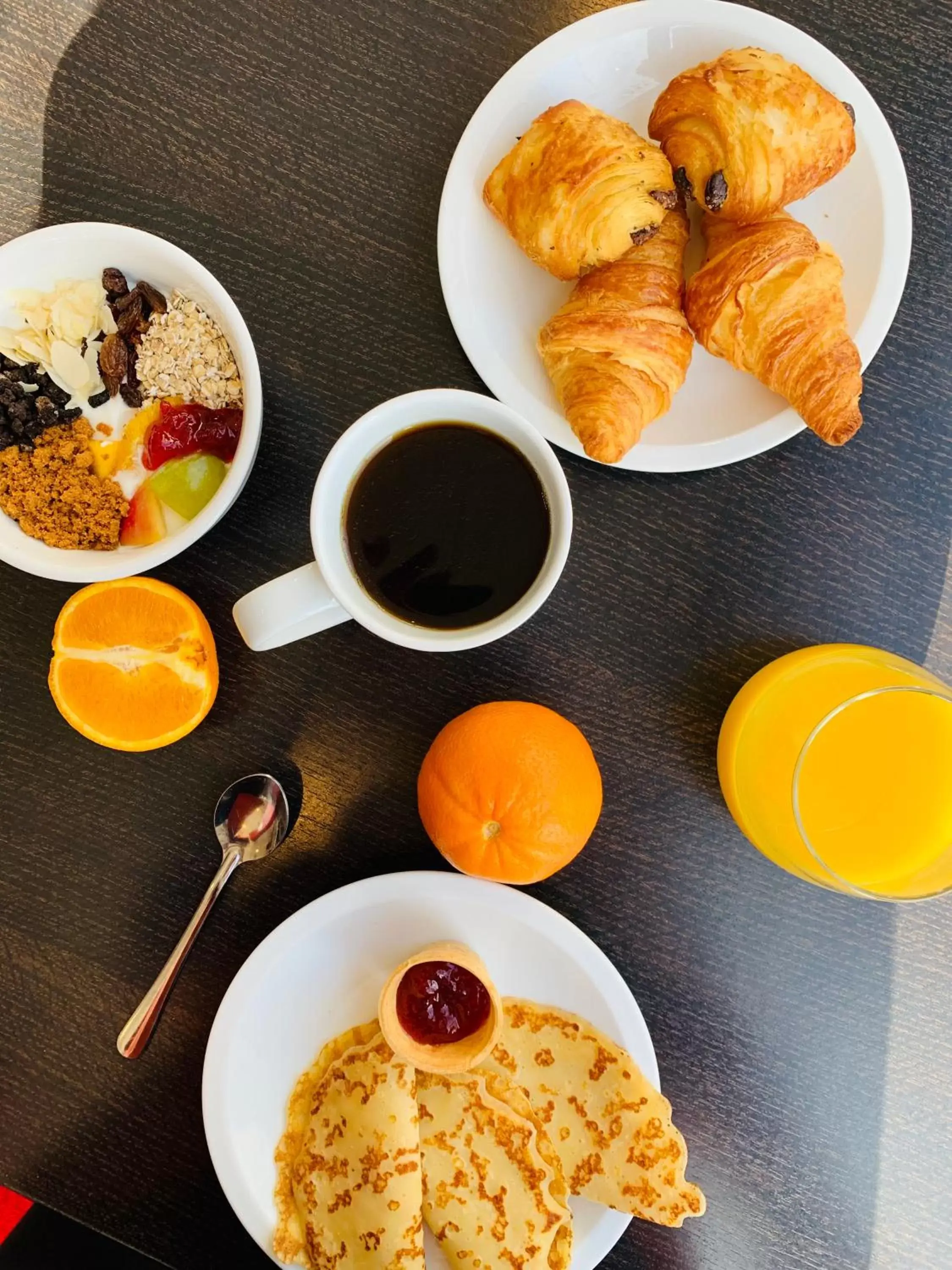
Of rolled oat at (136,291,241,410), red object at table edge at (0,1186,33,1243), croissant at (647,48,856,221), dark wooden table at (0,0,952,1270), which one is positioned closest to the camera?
croissant at (647,48,856,221)

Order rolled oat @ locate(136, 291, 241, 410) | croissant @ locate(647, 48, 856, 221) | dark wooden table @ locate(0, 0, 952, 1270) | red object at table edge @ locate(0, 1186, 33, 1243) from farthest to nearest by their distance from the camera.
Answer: red object at table edge @ locate(0, 1186, 33, 1243) < dark wooden table @ locate(0, 0, 952, 1270) < rolled oat @ locate(136, 291, 241, 410) < croissant @ locate(647, 48, 856, 221)

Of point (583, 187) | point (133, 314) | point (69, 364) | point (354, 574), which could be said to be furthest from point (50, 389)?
point (583, 187)

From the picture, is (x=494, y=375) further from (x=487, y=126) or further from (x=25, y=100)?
(x=25, y=100)

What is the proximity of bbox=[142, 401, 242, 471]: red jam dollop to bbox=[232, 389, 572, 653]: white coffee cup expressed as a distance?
0.59 feet

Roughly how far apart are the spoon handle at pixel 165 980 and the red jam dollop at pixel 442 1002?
28cm

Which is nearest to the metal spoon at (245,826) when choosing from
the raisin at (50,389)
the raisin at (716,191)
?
the raisin at (50,389)

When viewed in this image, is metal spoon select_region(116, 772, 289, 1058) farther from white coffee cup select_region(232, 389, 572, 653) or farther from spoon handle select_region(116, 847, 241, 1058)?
white coffee cup select_region(232, 389, 572, 653)

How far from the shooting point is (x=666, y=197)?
96cm

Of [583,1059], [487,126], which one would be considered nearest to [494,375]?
[487,126]

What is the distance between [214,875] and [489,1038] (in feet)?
1.42

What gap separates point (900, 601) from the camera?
1.16 meters

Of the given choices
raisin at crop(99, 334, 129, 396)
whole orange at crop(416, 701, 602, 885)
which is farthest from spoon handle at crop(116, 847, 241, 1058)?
raisin at crop(99, 334, 129, 396)

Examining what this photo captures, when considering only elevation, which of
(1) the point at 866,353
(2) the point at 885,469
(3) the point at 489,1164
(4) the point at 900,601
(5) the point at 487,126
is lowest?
(3) the point at 489,1164

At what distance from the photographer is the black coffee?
998mm
